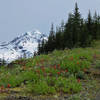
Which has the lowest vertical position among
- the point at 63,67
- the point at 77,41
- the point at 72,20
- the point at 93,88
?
the point at 93,88

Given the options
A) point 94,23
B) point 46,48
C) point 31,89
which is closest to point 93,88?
point 31,89

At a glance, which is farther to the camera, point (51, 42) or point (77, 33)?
point (51, 42)

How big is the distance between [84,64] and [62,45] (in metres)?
42.9

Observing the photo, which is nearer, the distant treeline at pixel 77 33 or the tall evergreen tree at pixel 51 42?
the distant treeline at pixel 77 33

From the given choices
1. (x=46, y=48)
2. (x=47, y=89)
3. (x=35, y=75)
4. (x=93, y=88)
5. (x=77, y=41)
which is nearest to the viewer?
(x=47, y=89)

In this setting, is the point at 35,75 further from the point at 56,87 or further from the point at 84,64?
the point at 84,64

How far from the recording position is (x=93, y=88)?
5449mm

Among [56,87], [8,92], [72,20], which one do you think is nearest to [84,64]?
[56,87]

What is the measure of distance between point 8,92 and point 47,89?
3.41 ft

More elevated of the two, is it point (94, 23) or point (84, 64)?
point (94, 23)

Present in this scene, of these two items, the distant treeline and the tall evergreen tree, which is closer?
the distant treeline

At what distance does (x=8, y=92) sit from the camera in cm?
491

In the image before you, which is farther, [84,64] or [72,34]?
[72,34]

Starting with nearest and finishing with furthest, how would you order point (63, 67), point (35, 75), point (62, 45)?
point (35, 75) < point (63, 67) < point (62, 45)
